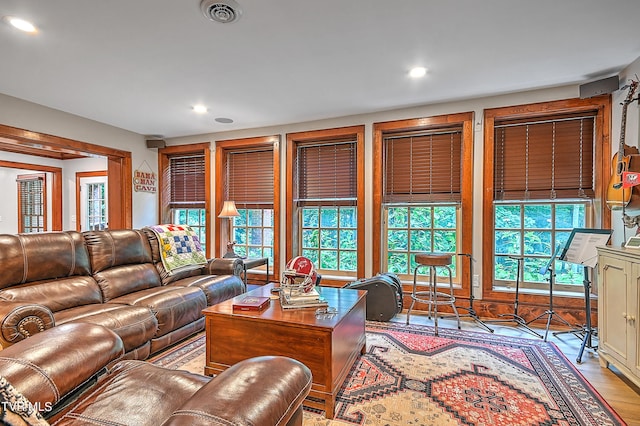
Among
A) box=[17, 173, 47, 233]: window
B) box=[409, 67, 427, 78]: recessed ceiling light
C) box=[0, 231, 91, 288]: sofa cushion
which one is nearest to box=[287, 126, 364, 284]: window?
box=[409, 67, 427, 78]: recessed ceiling light

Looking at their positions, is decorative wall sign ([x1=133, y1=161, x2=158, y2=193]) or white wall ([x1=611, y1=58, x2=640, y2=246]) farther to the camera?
decorative wall sign ([x1=133, y1=161, x2=158, y2=193])

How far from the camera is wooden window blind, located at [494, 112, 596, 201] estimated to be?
319 cm

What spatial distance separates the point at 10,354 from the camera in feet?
3.77

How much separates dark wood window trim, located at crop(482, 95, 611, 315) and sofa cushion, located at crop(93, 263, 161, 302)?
357 centimetres

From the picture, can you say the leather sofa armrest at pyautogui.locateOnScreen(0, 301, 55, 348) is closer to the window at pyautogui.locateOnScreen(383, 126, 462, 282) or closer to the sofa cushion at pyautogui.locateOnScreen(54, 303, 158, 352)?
the sofa cushion at pyautogui.locateOnScreen(54, 303, 158, 352)

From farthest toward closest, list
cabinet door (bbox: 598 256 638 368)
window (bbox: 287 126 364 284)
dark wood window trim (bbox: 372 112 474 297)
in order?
window (bbox: 287 126 364 284)
dark wood window trim (bbox: 372 112 474 297)
cabinet door (bbox: 598 256 638 368)

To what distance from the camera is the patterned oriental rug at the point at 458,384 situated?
1.78 metres

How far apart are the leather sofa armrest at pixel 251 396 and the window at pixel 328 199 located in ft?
9.88

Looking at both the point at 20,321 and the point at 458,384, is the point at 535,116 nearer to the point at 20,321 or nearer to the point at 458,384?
the point at 458,384

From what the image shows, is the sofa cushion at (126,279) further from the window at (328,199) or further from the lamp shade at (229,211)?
the window at (328,199)

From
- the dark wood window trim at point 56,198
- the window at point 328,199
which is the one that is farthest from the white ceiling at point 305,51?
the dark wood window trim at point 56,198

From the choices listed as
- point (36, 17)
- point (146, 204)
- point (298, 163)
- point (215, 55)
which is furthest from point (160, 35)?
point (146, 204)

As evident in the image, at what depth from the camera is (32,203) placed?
6414mm

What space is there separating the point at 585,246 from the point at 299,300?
8.26ft
